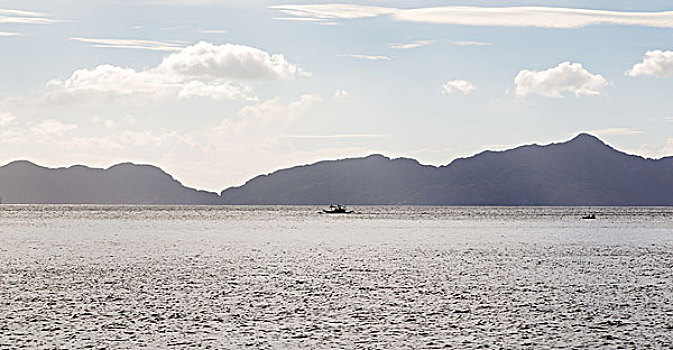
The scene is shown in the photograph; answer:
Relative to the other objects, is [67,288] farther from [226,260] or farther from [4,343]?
[226,260]

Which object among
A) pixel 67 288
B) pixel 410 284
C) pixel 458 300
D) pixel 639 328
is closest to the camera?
pixel 639 328

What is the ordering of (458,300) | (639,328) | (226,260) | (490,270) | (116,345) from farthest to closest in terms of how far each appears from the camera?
(226,260) < (490,270) < (458,300) < (639,328) < (116,345)

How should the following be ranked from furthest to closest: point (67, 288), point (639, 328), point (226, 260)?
point (226, 260), point (67, 288), point (639, 328)

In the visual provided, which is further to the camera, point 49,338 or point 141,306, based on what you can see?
point 141,306

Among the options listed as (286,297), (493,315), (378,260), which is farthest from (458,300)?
(378,260)

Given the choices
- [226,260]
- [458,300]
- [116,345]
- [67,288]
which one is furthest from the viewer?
[226,260]

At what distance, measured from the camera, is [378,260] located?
121 metres

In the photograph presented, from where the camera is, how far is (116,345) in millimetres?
53000

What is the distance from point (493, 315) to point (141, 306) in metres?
25.4

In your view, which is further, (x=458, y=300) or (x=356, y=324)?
(x=458, y=300)

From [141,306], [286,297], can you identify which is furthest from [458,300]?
[141,306]

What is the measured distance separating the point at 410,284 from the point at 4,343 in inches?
1692

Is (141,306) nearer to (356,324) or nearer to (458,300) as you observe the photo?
(356,324)

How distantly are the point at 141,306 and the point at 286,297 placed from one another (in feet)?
39.5
